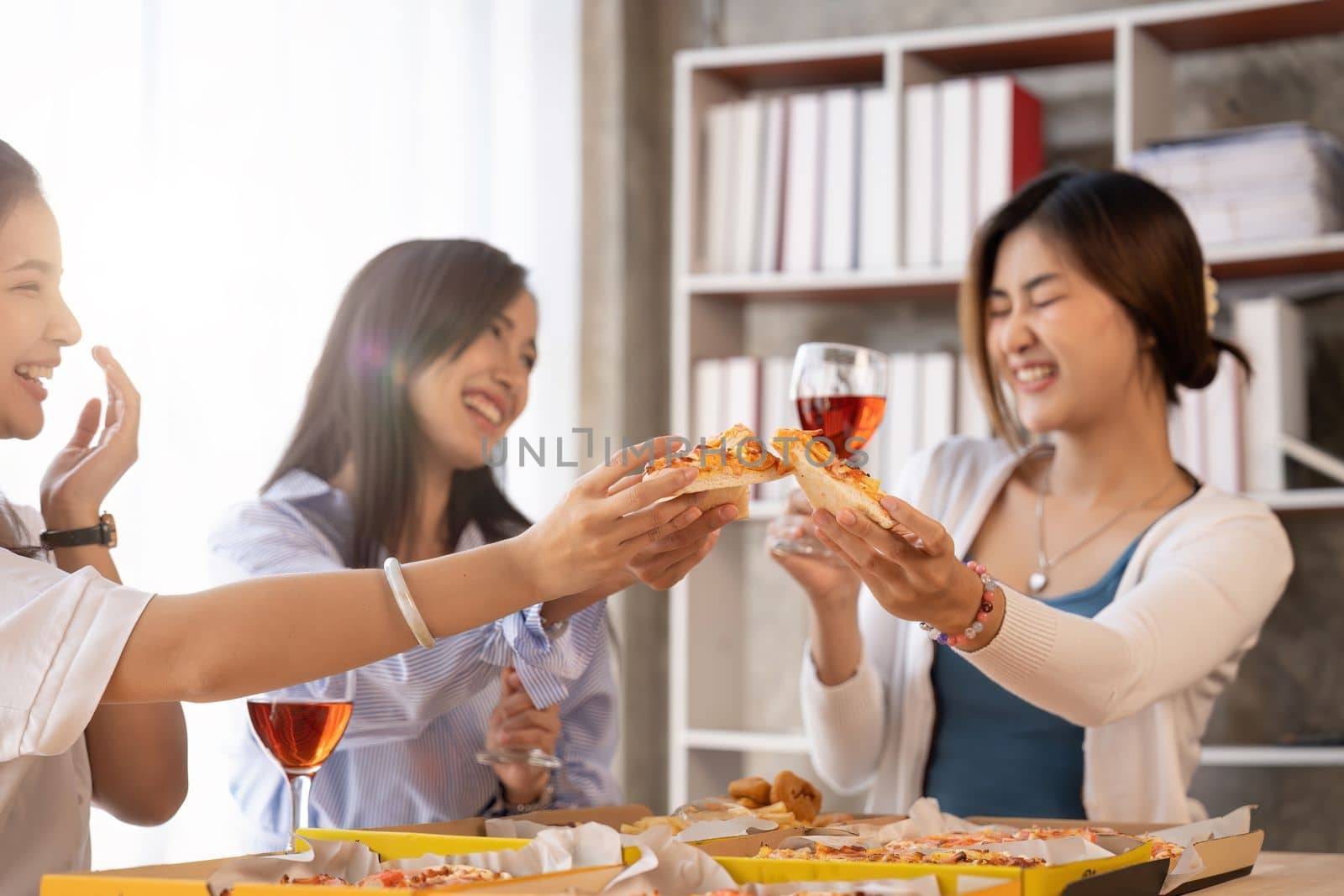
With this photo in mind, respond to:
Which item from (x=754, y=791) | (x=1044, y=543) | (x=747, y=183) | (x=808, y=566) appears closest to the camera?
(x=754, y=791)

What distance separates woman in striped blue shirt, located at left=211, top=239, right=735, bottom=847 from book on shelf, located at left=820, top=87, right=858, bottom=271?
1006 mm

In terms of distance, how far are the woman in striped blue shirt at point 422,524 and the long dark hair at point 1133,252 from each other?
0.76 m

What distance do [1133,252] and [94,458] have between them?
1410 mm

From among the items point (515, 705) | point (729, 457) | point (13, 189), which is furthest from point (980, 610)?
point (13, 189)

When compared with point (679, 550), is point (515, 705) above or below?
below

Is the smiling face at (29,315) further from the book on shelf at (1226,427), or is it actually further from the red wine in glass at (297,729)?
the book on shelf at (1226,427)

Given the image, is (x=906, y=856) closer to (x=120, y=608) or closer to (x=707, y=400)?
(x=120, y=608)

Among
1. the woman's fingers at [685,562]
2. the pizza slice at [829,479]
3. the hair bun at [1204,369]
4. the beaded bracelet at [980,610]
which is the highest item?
the hair bun at [1204,369]

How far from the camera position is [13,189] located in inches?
49.9

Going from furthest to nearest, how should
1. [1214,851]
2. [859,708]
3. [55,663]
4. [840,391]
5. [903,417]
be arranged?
[903,417] < [859,708] < [840,391] < [1214,851] < [55,663]

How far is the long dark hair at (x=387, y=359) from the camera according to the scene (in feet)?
6.47

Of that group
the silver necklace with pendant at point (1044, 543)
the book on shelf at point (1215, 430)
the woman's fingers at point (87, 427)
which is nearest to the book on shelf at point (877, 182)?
the book on shelf at point (1215, 430)

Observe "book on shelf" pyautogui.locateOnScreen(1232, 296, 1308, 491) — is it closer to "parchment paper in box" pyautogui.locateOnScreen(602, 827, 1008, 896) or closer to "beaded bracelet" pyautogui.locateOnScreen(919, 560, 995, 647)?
"beaded bracelet" pyautogui.locateOnScreen(919, 560, 995, 647)

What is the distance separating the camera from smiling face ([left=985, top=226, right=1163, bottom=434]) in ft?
6.59
